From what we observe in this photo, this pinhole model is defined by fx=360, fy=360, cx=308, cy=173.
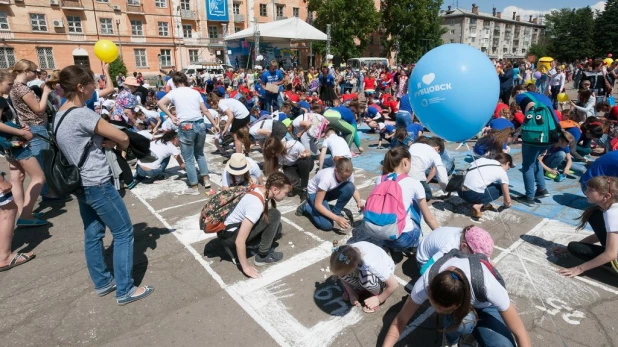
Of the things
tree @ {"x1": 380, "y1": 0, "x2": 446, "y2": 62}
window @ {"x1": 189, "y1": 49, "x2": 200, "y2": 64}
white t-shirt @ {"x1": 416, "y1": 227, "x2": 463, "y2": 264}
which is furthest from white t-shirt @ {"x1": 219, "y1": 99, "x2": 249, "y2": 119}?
tree @ {"x1": 380, "y1": 0, "x2": 446, "y2": 62}

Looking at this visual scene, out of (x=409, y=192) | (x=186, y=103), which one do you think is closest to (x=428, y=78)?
(x=409, y=192)

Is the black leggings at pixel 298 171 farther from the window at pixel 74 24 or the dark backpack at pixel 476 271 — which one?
the window at pixel 74 24

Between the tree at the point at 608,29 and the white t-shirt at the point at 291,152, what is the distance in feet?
197

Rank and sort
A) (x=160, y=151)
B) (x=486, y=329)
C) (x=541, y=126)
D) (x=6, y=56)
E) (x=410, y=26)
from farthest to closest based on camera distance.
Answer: (x=410, y=26) → (x=6, y=56) → (x=160, y=151) → (x=541, y=126) → (x=486, y=329)

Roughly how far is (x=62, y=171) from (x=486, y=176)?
14.8 feet

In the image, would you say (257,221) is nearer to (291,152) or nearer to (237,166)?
(237,166)

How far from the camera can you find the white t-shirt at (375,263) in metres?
2.84

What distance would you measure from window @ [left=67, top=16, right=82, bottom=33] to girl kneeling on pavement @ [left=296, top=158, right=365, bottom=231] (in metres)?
42.1

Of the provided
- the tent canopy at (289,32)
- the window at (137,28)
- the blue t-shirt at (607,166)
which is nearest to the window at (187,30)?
the window at (137,28)

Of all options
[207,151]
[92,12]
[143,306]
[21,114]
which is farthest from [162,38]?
[143,306]

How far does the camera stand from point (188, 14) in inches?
1618

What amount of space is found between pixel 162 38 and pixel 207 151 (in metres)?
37.9

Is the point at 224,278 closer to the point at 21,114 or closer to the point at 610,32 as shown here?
the point at 21,114

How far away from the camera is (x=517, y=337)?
2.18 m
